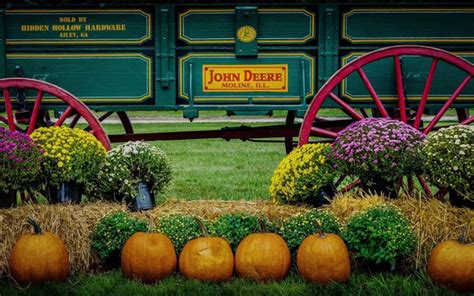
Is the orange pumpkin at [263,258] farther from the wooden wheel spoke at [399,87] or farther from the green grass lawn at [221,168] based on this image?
the wooden wheel spoke at [399,87]

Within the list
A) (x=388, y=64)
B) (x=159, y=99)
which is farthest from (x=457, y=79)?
(x=159, y=99)

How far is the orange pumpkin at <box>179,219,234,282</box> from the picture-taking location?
4.93m

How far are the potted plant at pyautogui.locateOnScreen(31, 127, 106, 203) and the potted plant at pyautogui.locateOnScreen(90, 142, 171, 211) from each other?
0.35 feet

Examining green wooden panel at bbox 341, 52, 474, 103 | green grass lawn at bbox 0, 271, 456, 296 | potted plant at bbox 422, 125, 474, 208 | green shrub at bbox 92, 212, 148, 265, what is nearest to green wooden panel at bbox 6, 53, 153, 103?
green wooden panel at bbox 341, 52, 474, 103

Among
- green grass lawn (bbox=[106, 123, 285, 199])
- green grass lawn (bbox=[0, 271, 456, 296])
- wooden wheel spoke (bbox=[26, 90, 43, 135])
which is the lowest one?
green grass lawn (bbox=[106, 123, 285, 199])

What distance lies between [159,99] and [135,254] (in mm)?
2550

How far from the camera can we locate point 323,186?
19.4ft

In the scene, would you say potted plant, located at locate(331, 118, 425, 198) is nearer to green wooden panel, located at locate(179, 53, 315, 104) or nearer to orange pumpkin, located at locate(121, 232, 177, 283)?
green wooden panel, located at locate(179, 53, 315, 104)

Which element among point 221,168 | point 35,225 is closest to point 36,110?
point 35,225

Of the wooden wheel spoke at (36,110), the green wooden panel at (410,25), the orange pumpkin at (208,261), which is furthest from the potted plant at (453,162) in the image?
the wooden wheel spoke at (36,110)

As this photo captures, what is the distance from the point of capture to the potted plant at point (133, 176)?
5922 mm

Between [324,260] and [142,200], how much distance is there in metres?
1.71

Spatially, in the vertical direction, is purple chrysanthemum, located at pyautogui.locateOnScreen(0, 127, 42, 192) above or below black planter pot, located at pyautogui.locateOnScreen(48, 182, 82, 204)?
above

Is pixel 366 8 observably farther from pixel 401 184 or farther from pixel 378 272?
pixel 378 272
